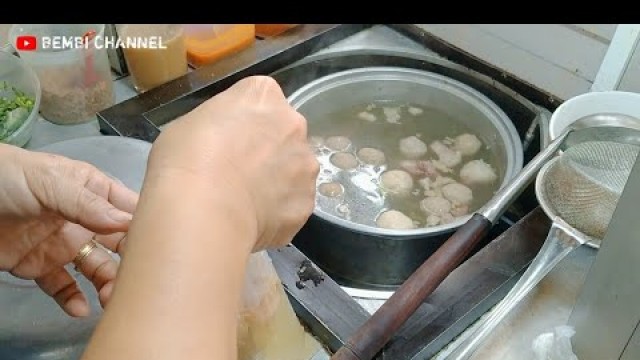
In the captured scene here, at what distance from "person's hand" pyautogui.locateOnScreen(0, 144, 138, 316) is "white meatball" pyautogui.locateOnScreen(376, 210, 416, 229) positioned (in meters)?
0.46

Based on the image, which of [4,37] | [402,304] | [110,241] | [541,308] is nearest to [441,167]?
[541,308]

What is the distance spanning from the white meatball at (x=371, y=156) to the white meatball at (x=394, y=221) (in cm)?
14

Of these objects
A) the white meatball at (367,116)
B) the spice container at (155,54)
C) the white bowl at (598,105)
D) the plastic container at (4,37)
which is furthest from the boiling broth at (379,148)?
the plastic container at (4,37)

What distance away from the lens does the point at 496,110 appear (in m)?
1.15

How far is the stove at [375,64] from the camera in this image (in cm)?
77

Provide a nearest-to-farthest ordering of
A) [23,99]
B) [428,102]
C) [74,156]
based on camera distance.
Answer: [74,156] → [23,99] → [428,102]

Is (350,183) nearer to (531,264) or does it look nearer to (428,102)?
(428,102)

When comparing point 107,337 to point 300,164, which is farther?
point 300,164

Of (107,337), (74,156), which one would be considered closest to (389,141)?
(74,156)

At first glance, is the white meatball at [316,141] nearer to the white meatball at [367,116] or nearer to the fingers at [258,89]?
the white meatball at [367,116]

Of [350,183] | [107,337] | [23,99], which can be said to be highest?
[107,337]

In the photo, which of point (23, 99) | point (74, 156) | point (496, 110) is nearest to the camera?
point (74, 156)

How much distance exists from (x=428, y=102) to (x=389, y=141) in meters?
0.12
